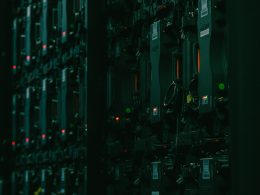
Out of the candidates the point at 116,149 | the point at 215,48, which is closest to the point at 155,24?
the point at 215,48

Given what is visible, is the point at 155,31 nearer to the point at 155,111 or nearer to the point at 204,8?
the point at 155,111

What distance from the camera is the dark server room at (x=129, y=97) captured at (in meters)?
6.08

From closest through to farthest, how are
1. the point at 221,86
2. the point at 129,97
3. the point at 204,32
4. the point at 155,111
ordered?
the point at 221,86 < the point at 204,32 < the point at 155,111 < the point at 129,97

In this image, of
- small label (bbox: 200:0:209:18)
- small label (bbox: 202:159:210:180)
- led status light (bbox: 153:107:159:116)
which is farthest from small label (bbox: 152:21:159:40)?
small label (bbox: 202:159:210:180)

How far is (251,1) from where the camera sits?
599cm

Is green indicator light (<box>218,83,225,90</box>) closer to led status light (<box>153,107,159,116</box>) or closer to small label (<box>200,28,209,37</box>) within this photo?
small label (<box>200,28,209,37</box>)

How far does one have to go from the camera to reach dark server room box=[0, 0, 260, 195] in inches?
239

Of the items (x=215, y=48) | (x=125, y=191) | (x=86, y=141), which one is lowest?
(x=125, y=191)

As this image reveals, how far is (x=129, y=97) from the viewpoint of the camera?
8922 millimetres

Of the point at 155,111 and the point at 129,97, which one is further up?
the point at 129,97

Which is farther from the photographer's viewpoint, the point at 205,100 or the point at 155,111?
the point at 155,111

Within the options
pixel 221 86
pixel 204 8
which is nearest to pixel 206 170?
pixel 221 86

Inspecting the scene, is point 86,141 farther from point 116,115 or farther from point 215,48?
point 215,48

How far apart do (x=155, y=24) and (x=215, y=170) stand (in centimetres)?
195
